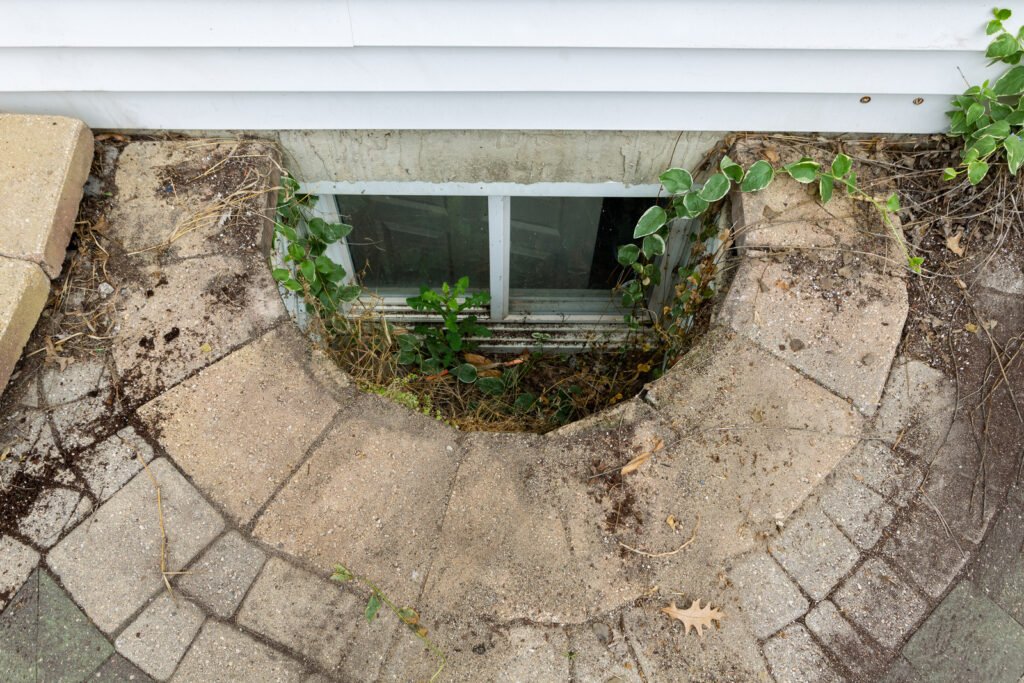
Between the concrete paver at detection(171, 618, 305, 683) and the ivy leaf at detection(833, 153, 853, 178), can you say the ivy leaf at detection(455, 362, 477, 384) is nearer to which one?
the concrete paver at detection(171, 618, 305, 683)

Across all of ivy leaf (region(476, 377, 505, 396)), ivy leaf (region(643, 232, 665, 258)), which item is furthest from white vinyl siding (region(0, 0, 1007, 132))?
ivy leaf (region(476, 377, 505, 396))

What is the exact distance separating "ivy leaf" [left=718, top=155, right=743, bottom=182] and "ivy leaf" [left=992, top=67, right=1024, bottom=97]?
0.78 meters

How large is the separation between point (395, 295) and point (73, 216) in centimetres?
148

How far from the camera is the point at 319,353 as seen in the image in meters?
1.98

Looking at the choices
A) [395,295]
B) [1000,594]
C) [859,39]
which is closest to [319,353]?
[395,295]

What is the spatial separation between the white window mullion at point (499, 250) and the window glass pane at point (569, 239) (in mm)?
77

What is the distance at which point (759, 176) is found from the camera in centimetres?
204

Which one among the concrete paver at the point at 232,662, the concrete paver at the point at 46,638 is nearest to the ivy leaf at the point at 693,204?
the concrete paver at the point at 232,662

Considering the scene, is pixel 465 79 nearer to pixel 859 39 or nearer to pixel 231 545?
pixel 859 39

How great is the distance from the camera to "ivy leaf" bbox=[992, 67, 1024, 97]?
1.79 meters

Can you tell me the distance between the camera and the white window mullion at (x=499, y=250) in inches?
101

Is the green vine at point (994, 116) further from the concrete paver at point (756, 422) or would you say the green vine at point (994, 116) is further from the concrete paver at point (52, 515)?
the concrete paver at point (52, 515)

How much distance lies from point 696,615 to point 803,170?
1510 mm

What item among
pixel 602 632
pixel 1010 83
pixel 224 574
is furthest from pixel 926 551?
pixel 224 574
